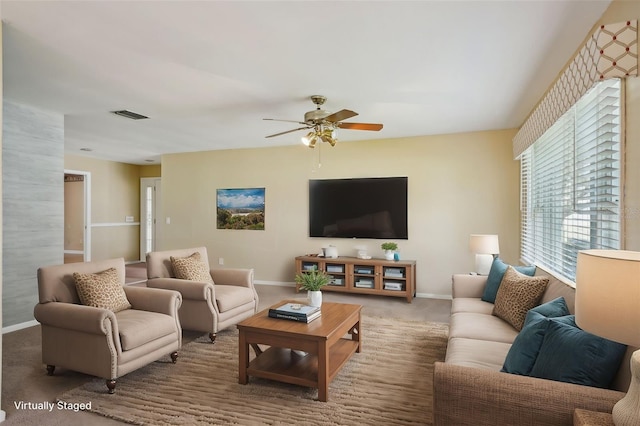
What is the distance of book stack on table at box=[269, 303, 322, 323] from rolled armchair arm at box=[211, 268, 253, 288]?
1266 mm

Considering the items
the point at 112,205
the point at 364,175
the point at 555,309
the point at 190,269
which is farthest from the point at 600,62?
the point at 112,205

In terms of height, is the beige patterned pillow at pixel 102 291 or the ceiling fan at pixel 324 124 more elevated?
the ceiling fan at pixel 324 124

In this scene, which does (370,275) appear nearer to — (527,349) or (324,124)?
(324,124)

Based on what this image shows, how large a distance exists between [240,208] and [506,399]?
18.8 feet

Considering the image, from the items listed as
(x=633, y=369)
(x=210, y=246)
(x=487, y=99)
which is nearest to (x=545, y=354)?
(x=633, y=369)

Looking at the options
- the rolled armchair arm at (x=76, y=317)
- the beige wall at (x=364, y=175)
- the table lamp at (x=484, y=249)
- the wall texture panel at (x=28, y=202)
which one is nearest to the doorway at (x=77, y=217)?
the beige wall at (x=364, y=175)

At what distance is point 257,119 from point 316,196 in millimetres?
1954

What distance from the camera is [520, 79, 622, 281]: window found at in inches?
82.4

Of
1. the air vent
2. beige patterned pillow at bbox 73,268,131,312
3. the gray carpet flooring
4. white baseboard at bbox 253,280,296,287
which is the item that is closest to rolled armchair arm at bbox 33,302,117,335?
beige patterned pillow at bbox 73,268,131,312

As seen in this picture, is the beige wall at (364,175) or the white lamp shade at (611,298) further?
the beige wall at (364,175)

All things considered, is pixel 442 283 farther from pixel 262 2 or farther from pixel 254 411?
pixel 262 2

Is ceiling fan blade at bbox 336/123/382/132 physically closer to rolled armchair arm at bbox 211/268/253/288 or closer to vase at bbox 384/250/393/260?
rolled armchair arm at bbox 211/268/253/288

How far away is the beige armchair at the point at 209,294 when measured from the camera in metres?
3.55

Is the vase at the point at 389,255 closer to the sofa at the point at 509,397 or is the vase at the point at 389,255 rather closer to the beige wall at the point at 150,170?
the sofa at the point at 509,397
